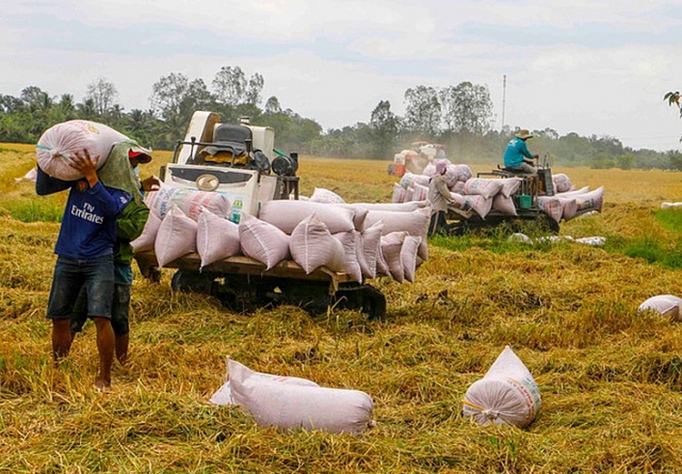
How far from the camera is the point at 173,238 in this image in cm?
806

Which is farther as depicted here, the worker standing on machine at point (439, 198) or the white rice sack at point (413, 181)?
the white rice sack at point (413, 181)

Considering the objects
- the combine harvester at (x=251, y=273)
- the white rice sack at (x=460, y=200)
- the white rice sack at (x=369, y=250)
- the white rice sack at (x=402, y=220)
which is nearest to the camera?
the combine harvester at (x=251, y=273)

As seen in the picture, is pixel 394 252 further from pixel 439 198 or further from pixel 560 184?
pixel 560 184

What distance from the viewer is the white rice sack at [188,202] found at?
8.52m

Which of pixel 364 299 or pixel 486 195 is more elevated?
pixel 486 195

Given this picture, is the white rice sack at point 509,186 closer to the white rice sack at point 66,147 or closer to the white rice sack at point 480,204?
the white rice sack at point 480,204

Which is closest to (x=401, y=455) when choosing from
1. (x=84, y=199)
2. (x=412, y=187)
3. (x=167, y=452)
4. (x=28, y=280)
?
(x=167, y=452)

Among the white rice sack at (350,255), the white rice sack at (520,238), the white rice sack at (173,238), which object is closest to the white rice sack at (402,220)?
the white rice sack at (350,255)

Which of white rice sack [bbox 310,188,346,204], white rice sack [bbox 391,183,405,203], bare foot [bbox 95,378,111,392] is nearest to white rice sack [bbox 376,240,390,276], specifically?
white rice sack [bbox 310,188,346,204]

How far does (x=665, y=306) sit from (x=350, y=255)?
300 centimetres

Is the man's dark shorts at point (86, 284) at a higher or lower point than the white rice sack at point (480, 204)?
higher

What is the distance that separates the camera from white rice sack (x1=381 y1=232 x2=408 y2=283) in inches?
353

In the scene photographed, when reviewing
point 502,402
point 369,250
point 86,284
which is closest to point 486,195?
Answer: point 369,250

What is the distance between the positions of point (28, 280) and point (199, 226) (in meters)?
2.19
